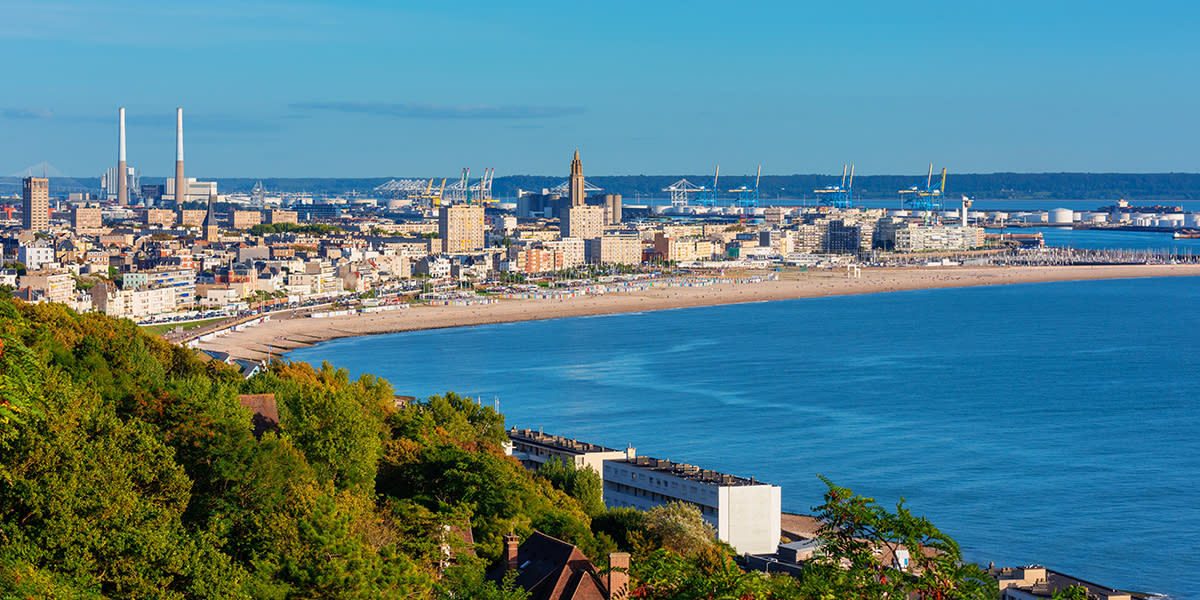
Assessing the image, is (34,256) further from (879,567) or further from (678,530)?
(879,567)

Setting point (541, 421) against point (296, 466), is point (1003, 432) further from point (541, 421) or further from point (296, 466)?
point (296, 466)

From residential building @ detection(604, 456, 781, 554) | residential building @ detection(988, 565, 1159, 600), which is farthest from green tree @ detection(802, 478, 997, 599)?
residential building @ detection(604, 456, 781, 554)

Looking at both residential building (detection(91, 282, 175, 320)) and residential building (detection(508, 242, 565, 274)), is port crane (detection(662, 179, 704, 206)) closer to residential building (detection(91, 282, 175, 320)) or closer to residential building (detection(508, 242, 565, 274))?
residential building (detection(508, 242, 565, 274))

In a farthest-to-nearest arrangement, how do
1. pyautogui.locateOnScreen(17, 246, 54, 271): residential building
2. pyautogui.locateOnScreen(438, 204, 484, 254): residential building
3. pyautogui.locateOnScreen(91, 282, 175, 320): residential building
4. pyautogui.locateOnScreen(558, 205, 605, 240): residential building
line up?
pyautogui.locateOnScreen(558, 205, 605, 240): residential building
pyautogui.locateOnScreen(438, 204, 484, 254): residential building
pyautogui.locateOnScreen(17, 246, 54, 271): residential building
pyautogui.locateOnScreen(91, 282, 175, 320): residential building

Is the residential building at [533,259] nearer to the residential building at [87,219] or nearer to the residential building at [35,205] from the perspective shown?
the residential building at [35,205]

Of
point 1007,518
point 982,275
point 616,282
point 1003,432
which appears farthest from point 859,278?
point 1007,518
